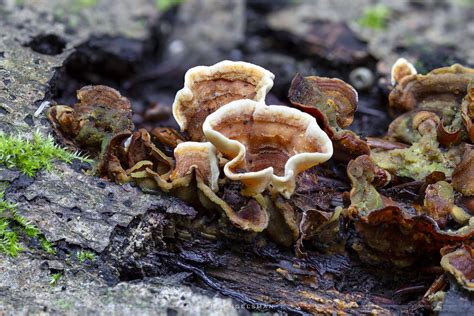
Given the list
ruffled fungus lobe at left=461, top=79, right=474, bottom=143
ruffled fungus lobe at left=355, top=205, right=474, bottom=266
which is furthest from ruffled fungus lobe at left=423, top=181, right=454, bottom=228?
ruffled fungus lobe at left=461, top=79, right=474, bottom=143

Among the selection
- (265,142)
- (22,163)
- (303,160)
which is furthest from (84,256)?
(303,160)

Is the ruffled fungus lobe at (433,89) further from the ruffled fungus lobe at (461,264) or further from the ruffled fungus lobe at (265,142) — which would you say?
the ruffled fungus lobe at (461,264)

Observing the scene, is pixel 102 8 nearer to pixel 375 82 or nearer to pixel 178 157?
pixel 375 82

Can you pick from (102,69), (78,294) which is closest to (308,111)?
(78,294)

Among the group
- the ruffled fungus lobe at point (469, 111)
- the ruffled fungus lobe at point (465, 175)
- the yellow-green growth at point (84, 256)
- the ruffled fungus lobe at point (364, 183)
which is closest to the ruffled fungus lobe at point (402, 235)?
the ruffled fungus lobe at point (364, 183)

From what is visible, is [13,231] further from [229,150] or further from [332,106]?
[332,106]

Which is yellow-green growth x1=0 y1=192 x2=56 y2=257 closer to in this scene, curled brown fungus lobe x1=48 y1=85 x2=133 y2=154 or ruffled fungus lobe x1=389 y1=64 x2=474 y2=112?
curled brown fungus lobe x1=48 y1=85 x2=133 y2=154
